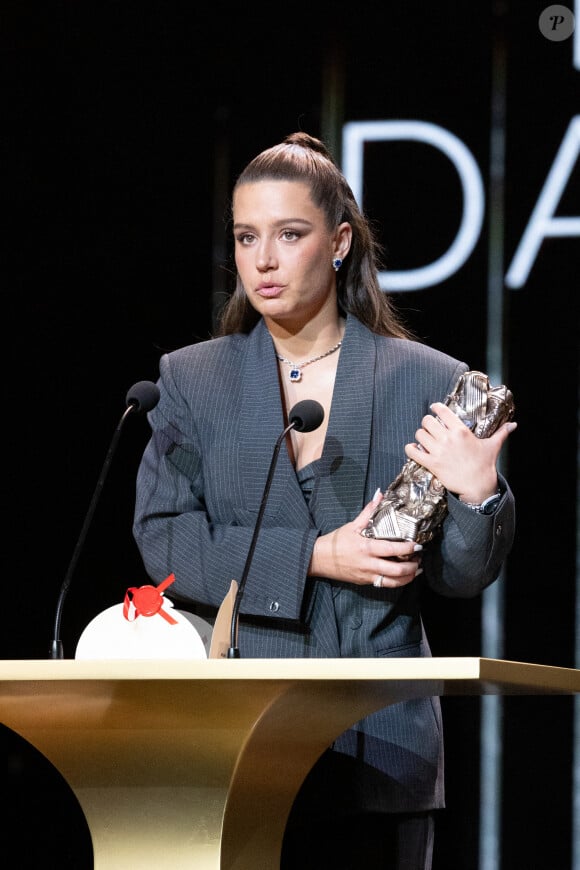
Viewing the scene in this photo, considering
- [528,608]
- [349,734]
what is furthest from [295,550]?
[528,608]

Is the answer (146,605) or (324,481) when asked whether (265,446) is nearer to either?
(324,481)

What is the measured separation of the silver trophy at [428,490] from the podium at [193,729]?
41 cm

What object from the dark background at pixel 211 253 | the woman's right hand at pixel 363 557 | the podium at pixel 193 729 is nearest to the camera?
the podium at pixel 193 729

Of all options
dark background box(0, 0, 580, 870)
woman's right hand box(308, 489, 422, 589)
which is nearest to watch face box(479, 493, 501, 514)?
woman's right hand box(308, 489, 422, 589)

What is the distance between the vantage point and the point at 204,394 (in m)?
2.37

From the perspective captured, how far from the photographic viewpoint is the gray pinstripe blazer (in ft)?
6.95

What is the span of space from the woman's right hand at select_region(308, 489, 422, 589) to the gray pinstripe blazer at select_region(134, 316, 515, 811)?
0.03m

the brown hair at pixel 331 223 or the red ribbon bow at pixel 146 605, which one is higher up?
the brown hair at pixel 331 223

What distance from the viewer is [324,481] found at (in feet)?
7.35

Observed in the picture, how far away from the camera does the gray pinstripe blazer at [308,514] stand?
212 cm

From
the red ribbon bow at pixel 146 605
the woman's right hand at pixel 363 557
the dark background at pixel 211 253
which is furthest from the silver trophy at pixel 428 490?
the dark background at pixel 211 253

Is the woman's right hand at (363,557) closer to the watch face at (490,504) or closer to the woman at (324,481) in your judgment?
the woman at (324,481)

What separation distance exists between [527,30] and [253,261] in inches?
63.7

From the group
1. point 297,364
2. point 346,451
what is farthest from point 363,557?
point 297,364
